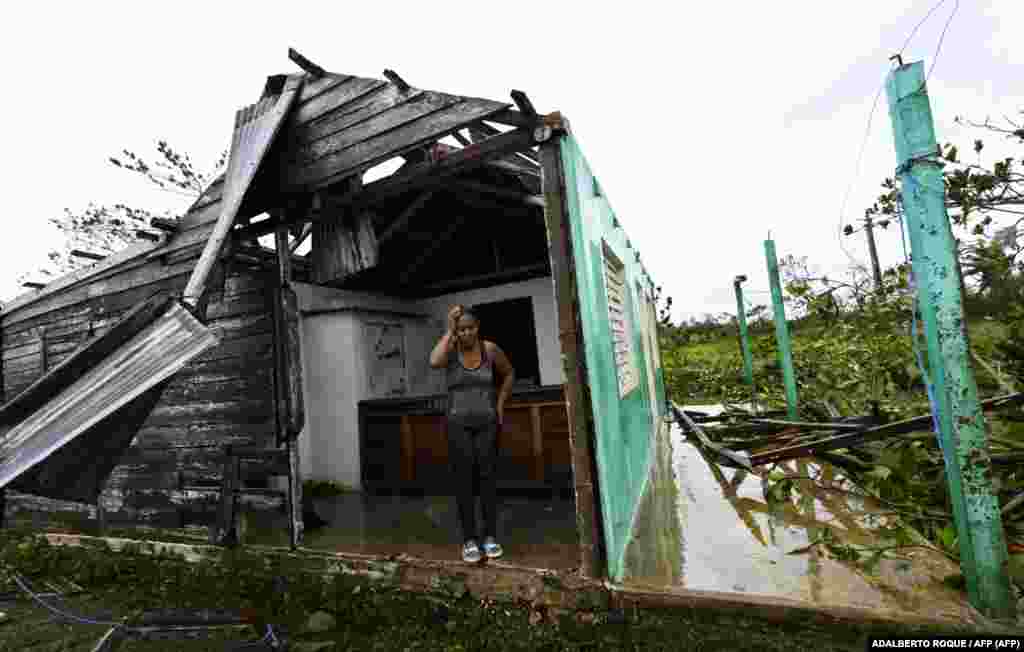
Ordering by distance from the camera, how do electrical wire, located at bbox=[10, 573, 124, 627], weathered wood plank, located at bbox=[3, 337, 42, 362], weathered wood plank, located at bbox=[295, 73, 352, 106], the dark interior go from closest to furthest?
electrical wire, located at bbox=[10, 573, 124, 627]
weathered wood plank, located at bbox=[295, 73, 352, 106]
weathered wood plank, located at bbox=[3, 337, 42, 362]
the dark interior

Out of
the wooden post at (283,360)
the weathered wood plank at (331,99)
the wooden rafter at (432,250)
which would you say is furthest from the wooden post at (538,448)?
the weathered wood plank at (331,99)

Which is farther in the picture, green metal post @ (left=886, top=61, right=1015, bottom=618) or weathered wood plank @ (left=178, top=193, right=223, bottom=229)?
weathered wood plank @ (left=178, top=193, right=223, bottom=229)

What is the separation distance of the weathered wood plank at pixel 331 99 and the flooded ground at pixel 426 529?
3.49 meters

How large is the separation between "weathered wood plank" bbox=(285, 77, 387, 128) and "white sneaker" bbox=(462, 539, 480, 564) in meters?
3.34

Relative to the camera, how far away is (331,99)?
388cm

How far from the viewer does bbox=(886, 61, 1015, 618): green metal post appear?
217 cm

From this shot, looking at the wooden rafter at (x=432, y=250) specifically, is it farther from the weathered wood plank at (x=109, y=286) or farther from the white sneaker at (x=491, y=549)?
the white sneaker at (x=491, y=549)

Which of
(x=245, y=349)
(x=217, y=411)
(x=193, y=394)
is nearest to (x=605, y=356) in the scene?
(x=245, y=349)

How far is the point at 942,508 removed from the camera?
11.2 ft

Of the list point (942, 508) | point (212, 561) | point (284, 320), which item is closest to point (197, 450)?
point (212, 561)

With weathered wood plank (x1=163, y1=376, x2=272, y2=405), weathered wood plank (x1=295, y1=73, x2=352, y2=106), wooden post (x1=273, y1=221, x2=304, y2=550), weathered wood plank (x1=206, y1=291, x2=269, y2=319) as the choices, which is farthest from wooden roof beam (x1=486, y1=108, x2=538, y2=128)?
weathered wood plank (x1=163, y1=376, x2=272, y2=405)

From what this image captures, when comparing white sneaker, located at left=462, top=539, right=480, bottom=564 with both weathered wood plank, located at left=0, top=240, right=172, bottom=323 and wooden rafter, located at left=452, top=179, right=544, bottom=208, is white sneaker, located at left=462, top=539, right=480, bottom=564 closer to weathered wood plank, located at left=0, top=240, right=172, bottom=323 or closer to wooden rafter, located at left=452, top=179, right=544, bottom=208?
wooden rafter, located at left=452, top=179, right=544, bottom=208

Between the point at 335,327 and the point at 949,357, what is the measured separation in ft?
21.9

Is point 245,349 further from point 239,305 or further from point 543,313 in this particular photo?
point 543,313
